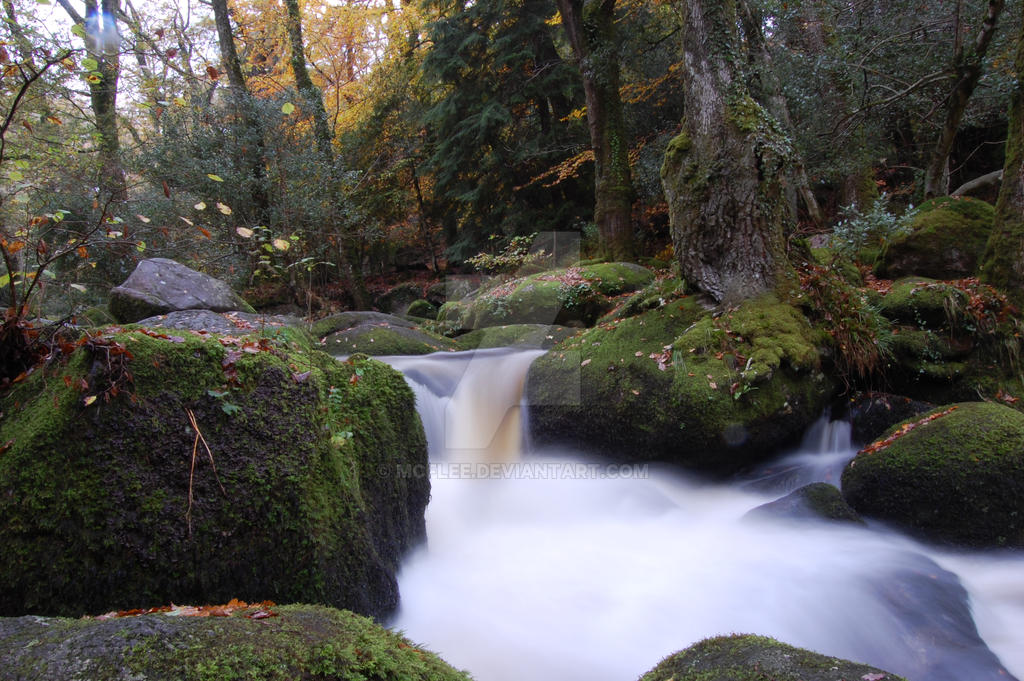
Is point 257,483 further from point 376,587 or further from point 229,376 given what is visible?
point 376,587

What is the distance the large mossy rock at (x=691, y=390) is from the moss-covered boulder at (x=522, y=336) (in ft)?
5.59

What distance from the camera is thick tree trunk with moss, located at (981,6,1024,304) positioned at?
19.4 feet

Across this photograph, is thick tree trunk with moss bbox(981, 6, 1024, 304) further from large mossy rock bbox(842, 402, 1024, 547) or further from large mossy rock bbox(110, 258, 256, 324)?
large mossy rock bbox(110, 258, 256, 324)

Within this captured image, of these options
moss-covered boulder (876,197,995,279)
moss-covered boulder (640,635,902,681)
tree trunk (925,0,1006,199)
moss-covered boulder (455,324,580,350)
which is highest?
tree trunk (925,0,1006,199)

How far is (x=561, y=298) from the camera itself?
962 cm

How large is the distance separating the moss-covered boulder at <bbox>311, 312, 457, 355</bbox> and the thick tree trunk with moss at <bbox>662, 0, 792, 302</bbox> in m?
4.33

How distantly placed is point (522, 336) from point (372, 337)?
2.44 m

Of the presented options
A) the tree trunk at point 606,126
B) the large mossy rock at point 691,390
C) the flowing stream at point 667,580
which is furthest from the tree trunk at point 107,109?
the flowing stream at point 667,580

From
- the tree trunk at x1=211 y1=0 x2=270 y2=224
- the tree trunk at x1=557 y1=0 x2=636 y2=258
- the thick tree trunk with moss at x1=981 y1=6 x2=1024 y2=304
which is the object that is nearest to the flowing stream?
the thick tree trunk with moss at x1=981 y1=6 x2=1024 y2=304

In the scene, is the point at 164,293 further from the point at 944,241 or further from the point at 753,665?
the point at 944,241

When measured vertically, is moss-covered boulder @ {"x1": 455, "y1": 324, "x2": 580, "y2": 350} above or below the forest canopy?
below

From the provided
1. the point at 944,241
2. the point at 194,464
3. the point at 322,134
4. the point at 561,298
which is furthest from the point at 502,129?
the point at 194,464

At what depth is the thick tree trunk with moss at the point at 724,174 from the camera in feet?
20.7

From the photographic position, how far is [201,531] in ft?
8.34
